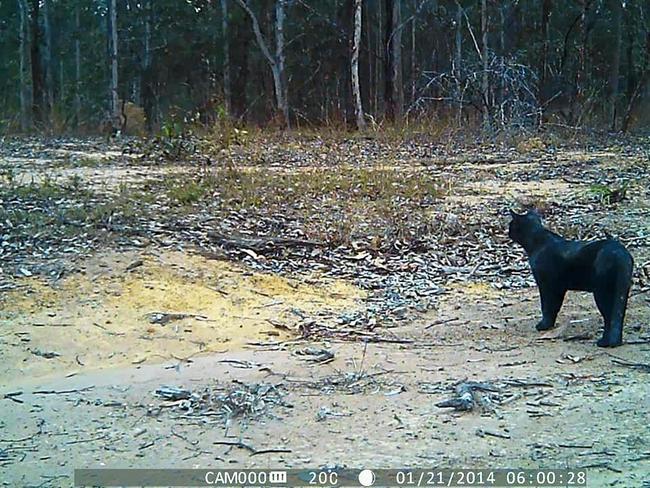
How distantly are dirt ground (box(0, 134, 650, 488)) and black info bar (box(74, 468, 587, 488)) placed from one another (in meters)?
0.07

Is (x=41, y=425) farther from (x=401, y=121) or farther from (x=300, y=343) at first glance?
(x=401, y=121)

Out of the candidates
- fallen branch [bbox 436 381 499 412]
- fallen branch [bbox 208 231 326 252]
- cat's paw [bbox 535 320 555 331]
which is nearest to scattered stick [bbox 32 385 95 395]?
fallen branch [bbox 436 381 499 412]

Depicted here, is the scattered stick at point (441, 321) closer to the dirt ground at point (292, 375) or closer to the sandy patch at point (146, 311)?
the dirt ground at point (292, 375)

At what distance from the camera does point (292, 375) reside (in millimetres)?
4535

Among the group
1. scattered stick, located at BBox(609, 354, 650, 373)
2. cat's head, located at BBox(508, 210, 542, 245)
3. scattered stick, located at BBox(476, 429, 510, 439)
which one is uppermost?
cat's head, located at BBox(508, 210, 542, 245)

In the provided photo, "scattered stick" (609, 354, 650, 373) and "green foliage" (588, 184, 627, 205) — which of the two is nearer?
"scattered stick" (609, 354, 650, 373)

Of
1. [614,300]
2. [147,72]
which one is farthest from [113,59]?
[614,300]

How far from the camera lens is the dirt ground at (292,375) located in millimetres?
3414

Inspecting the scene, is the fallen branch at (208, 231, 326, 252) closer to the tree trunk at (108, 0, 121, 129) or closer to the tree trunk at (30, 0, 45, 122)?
the tree trunk at (108, 0, 121, 129)

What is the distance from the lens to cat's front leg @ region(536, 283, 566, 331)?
5.02 m

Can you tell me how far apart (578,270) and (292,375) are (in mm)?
1756

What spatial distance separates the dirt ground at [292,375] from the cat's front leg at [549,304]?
0.07 metres

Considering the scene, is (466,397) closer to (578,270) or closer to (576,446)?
(576,446)

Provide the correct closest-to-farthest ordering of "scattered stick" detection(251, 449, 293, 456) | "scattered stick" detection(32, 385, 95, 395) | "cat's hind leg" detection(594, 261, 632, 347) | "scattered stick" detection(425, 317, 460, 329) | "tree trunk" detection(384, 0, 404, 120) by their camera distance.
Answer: "scattered stick" detection(251, 449, 293, 456) → "scattered stick" detection(32, 385, 95, 395) → "cat's hind leg" detection(594, 261, 632, 347) → "scattered stick" detection(425, 317, 460, 329) → "tree trunk" detection(384, 0, 404, 120)
